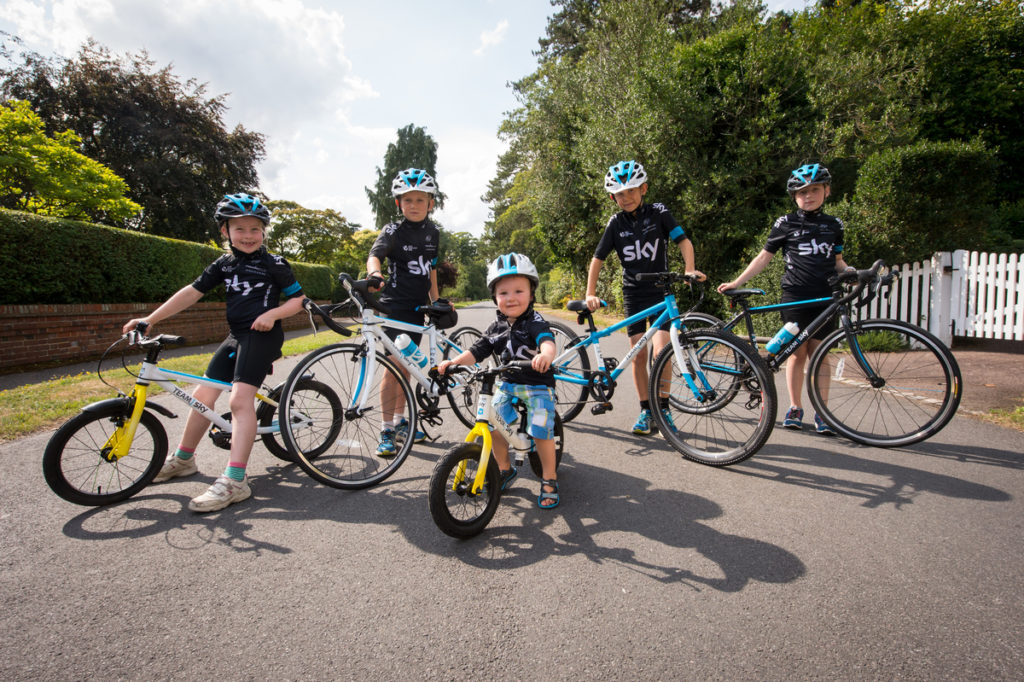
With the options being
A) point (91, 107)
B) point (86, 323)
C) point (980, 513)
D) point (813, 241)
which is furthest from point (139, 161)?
point (980, 513)

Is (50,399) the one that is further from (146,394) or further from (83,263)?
(83,263)

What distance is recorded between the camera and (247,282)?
3412mm

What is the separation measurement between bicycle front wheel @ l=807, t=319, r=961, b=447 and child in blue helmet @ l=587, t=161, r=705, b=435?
1.30m

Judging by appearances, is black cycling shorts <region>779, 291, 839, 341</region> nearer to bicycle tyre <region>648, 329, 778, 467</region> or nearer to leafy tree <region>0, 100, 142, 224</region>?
bicycle tyre <region>648, 329, 778, 467</region>

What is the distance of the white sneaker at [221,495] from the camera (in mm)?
2947

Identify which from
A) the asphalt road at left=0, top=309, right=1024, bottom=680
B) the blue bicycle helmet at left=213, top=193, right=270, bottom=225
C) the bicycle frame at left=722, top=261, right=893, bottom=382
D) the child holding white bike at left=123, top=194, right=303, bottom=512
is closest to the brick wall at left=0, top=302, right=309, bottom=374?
the asphalt road at left=0, top=309, right=1024, bottom=680

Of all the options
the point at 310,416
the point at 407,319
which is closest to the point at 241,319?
the point at 310,416

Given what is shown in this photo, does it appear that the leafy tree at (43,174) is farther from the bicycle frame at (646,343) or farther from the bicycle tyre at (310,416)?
the bicycle frame at (646,343)

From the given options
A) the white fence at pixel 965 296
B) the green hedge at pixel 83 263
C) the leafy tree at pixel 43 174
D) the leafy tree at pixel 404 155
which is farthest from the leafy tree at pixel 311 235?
the white fence at pixel 965 296

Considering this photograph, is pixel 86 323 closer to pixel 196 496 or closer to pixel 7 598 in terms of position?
pixel 196 496

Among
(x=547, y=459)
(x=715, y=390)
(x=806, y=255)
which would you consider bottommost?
(x=547, y=459)

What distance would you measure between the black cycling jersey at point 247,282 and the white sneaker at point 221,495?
39.5 inches

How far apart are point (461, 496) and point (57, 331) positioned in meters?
9.97

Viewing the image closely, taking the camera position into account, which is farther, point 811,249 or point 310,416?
point 811,249
